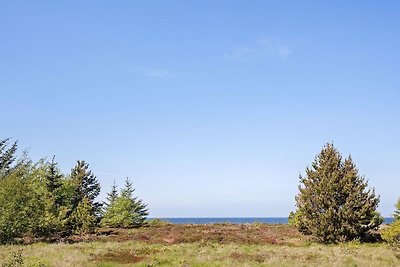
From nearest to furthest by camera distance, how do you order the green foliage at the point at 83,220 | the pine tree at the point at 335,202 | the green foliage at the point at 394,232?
the green foliage at the point at 394,232
the pine tree at the point at 335,202
the green foliage at the point at 83,220

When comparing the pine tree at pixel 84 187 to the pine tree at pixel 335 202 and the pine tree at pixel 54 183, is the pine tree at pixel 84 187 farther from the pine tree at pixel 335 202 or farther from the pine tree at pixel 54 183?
the pine tree at pixel 335 202

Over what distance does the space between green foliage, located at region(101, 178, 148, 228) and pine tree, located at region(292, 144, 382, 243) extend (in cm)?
2759

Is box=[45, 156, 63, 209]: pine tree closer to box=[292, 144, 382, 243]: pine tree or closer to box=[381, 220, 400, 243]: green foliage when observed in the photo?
box=[292, 144, 382, 243]: pine tree

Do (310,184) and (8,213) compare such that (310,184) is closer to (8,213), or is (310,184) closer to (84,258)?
(84,258)

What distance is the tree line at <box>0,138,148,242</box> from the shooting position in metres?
36.0

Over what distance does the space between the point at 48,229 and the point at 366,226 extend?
28165 millimetres

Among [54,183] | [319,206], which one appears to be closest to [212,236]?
[319,206]

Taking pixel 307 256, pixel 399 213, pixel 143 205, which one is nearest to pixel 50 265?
pixel 307 256

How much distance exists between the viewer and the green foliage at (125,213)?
186 feet

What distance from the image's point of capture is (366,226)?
116 ft

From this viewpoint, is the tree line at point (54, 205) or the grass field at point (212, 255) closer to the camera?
the grass field at point (212, 255)

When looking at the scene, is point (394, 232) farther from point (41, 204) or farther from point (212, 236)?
point (41, 204)

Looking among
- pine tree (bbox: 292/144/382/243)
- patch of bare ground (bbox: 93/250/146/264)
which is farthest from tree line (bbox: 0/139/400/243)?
patch of bare ground (bbox: 93/250/146/264)

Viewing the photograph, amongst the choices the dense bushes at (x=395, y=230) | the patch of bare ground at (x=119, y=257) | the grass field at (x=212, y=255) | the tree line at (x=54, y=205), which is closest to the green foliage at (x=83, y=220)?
the tree line at (x=54, y=205)
